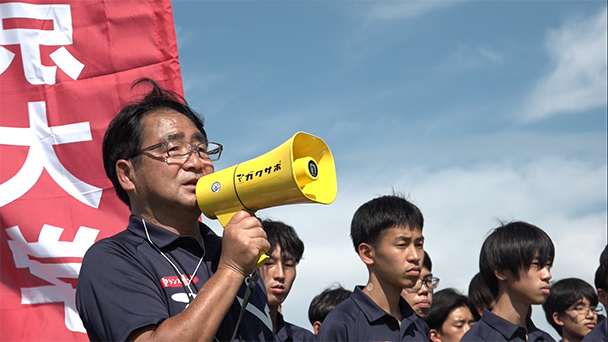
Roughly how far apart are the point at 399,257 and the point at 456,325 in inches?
94.7

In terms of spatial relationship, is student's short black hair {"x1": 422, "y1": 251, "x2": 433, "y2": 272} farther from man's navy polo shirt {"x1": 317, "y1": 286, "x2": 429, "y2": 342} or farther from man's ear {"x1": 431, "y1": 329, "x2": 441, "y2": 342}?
man's navy polo shirt {"x1": 317, "y1": 286, "x2": 429, "y2": 342}

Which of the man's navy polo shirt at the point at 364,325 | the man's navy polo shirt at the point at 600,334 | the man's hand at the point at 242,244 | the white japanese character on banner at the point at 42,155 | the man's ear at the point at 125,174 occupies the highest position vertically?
the white japanese character on banner at the point at 42,155

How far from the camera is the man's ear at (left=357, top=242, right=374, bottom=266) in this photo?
5.16 meters

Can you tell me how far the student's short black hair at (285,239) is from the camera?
5.99m

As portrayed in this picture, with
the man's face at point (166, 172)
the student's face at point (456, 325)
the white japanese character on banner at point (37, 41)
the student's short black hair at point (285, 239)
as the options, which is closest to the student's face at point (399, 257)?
the student's short black hair at point (285, 239)

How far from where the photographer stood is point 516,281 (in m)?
5.49

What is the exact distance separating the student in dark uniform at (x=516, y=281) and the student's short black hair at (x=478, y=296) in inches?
64.1

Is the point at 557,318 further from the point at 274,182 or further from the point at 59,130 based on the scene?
the point at 274,182

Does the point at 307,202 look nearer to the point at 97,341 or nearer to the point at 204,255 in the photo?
the point at 204,255

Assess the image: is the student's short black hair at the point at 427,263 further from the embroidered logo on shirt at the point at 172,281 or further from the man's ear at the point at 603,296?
the embroidered logo on shirt at the point at 172,281

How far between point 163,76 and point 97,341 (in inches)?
110

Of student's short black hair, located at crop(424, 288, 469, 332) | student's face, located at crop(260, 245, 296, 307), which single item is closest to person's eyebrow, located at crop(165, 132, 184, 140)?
student's face, located at crop(260, 245, 296, 307)

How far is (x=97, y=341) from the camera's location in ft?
8.70

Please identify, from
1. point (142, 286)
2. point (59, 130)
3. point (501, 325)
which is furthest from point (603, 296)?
point (142, 286)
